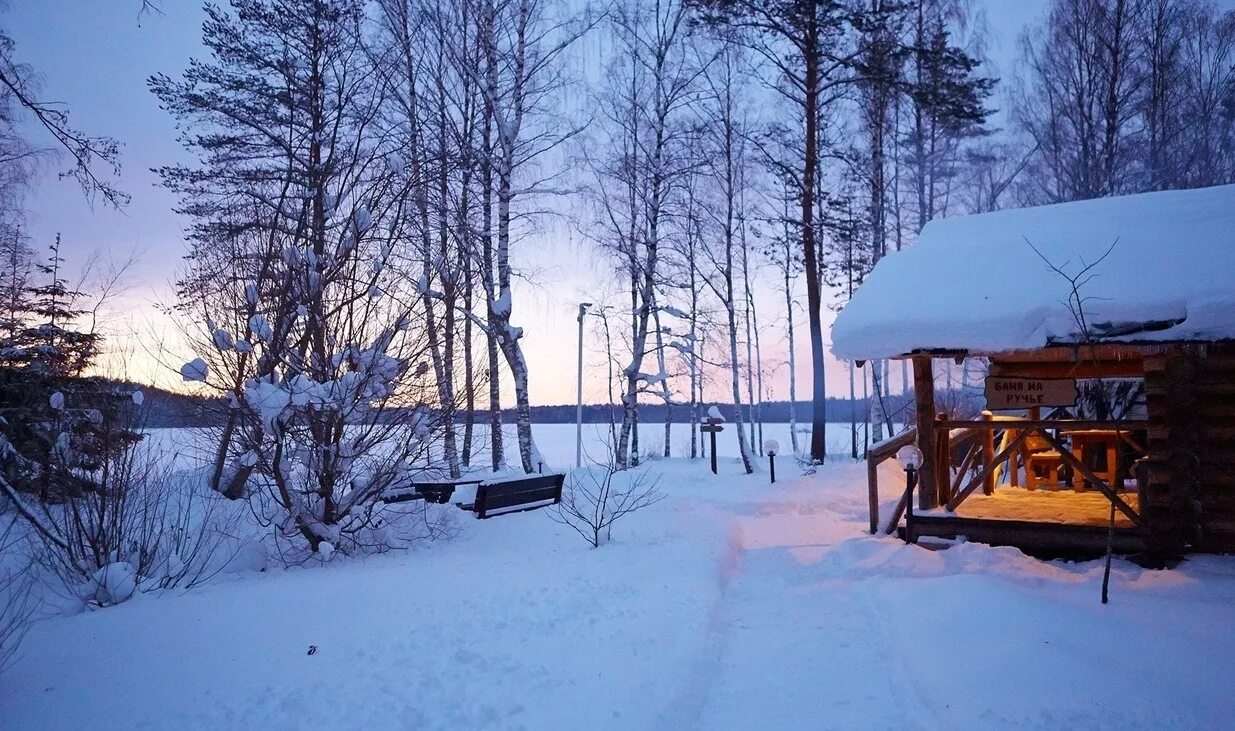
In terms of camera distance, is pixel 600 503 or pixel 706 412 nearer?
pixel 600 503

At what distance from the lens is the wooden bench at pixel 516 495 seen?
35.3 feet

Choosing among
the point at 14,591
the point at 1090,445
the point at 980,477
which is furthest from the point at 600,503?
the point at 1090,445

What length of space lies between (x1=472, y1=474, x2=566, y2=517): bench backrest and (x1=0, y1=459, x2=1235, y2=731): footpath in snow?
2.69 meters

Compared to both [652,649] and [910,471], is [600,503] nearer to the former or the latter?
[910,471]

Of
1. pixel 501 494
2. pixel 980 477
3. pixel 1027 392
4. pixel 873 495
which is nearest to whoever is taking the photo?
pixel 980 477

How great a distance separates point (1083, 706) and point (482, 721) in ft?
11.1

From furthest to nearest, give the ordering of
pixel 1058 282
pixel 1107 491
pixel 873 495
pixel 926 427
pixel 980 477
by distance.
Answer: pixel 873 495 < pixel 926 427 < pixel 980 477 < pixel 1058 282 < pixel 1107 491

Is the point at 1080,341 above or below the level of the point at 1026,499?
above

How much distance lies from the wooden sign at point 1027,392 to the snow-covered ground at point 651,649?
186 centimetres

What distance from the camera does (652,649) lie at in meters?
5.46

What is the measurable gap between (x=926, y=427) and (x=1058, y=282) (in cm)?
202

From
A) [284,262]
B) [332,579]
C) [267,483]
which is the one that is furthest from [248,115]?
[332,579]

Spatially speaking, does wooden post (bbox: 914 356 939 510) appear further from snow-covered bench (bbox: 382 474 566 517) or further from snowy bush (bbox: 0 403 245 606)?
snowy bush (bbox: 0 403 245 606)

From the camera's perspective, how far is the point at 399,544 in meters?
9.28
